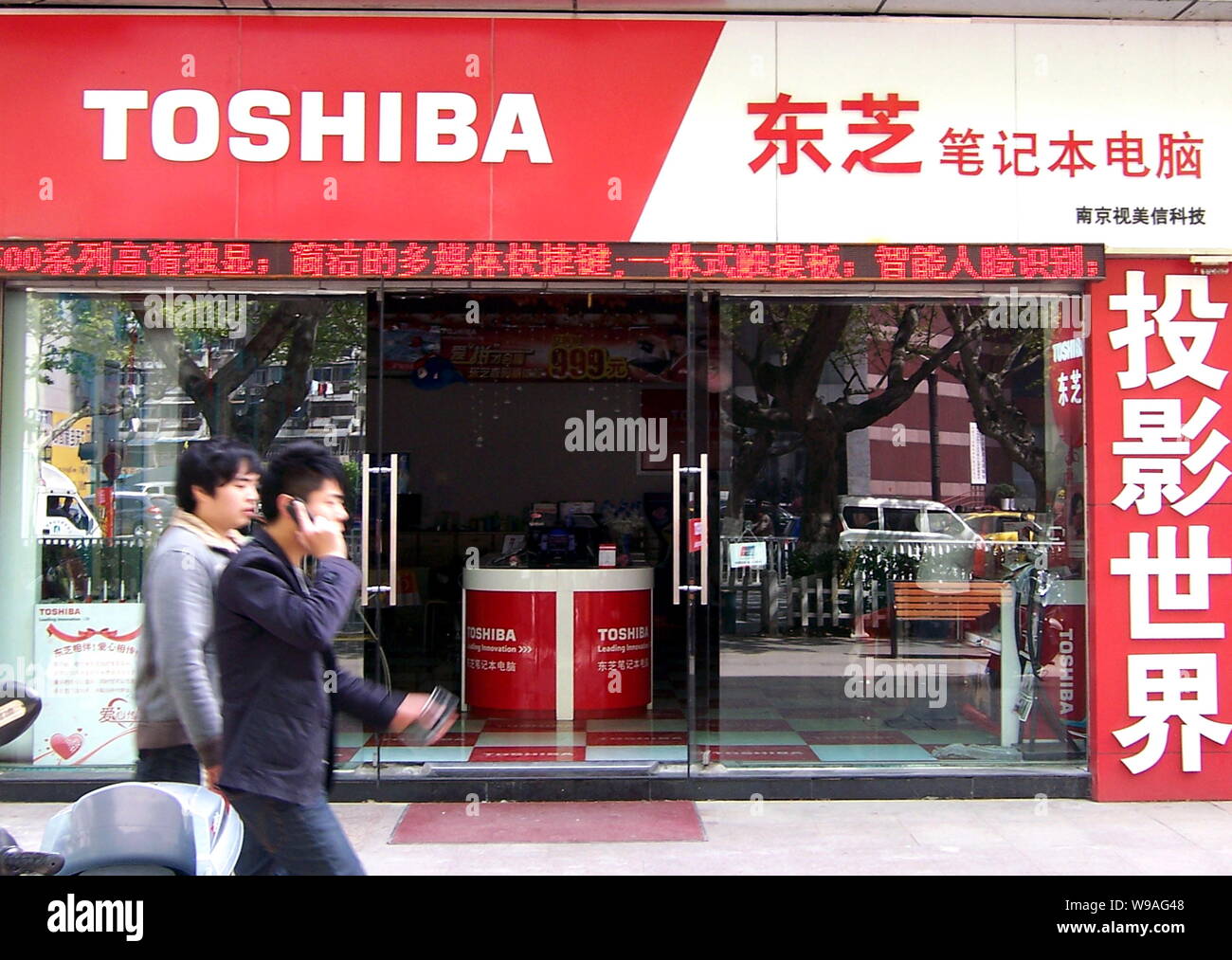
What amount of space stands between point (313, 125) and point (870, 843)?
4963mm

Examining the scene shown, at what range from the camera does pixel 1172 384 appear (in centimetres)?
675

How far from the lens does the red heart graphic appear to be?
6812 mm

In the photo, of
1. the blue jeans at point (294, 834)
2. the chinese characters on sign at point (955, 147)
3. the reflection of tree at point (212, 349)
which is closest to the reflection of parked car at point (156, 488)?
the reflection of tree at point (212, 349)

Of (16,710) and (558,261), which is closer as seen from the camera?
(16,710)

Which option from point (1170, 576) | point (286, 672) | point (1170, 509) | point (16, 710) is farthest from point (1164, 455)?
point (16, 710)

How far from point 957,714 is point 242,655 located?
5.13m

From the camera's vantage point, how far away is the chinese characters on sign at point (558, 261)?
260 inches

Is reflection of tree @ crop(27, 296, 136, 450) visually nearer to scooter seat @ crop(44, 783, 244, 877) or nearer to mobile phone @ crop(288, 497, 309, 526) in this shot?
scooter seat @ crop(44, 783, 244, 877)

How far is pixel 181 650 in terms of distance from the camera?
139 inches

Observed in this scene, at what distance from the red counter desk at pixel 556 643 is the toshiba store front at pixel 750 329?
1.25 m

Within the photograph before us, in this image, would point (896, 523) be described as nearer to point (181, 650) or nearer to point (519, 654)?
point (519, 654)

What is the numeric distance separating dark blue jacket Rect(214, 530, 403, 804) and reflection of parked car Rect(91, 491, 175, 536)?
4.07 metres

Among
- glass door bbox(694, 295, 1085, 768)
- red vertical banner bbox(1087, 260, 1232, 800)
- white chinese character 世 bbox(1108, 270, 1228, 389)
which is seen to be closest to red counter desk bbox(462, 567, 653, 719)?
glass door bbox(694, 295, 1085, 768)

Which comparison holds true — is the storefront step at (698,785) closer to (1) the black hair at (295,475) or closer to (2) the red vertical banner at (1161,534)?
(2) the red vertical banner at (1161,534)
